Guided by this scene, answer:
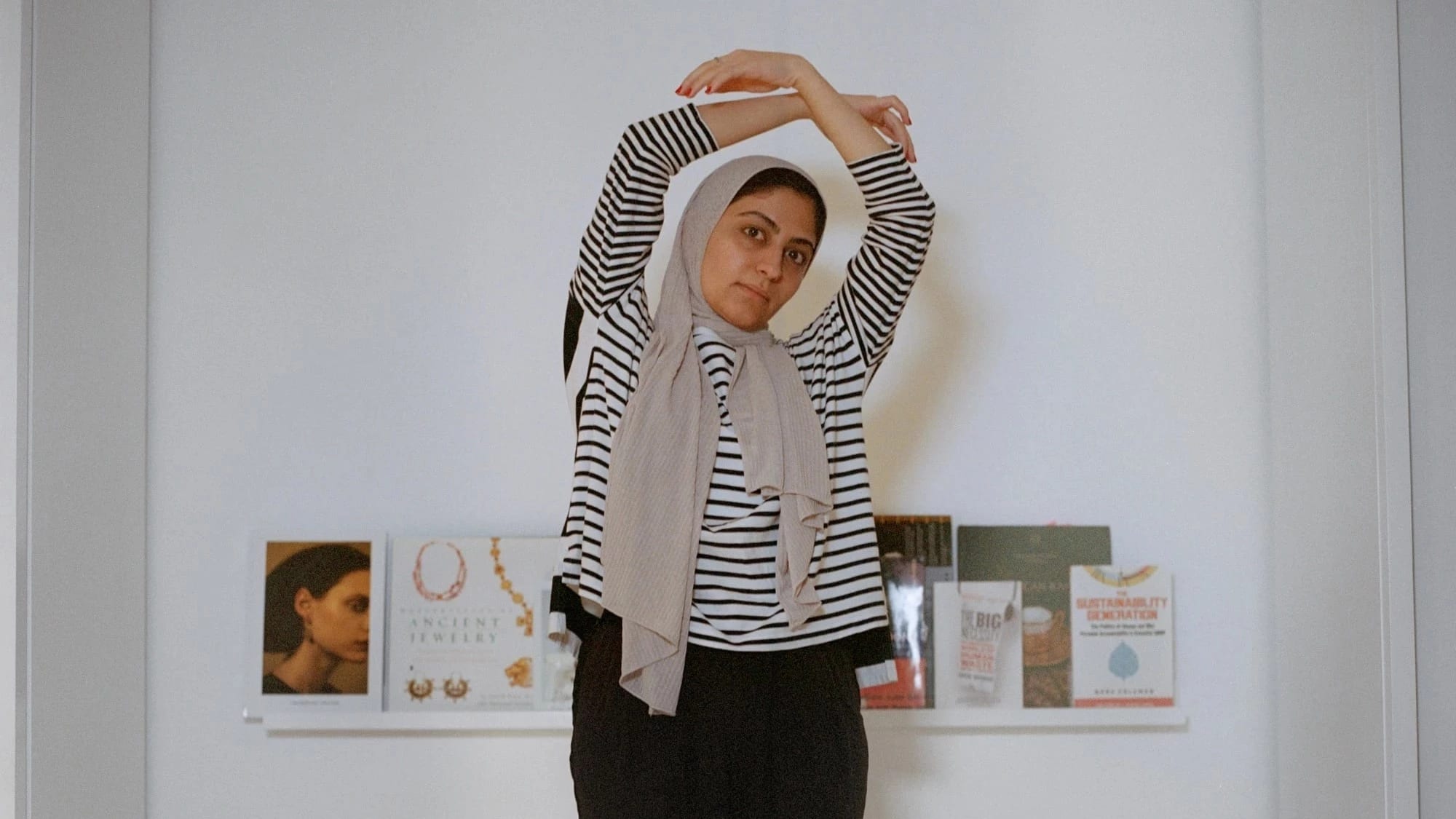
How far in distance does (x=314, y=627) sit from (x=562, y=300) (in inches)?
24.6

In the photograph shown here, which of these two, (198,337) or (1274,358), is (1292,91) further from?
(198,337)

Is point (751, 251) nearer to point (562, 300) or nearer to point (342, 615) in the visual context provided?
point (562, 300)

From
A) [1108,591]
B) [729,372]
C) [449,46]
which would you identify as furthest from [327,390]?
[1108,591]

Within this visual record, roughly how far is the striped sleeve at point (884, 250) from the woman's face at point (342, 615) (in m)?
0.92

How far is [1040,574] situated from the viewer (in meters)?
1.87

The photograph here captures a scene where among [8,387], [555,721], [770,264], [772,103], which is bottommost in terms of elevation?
[555,721]

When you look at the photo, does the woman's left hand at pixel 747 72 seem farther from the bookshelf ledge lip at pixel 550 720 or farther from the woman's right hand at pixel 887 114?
the bookshelf ledge lip at pixel 550 720

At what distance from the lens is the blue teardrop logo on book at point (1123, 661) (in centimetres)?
186

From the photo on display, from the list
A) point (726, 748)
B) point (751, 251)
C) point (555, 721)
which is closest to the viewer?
point (726, 748)

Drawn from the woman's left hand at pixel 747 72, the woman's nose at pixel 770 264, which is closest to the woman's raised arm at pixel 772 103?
the woman's left hand at pixel 747 72

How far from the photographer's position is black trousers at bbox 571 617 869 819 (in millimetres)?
1174

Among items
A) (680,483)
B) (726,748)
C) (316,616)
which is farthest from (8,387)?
(726,748)

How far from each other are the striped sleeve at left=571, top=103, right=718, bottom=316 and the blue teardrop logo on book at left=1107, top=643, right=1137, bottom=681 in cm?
102

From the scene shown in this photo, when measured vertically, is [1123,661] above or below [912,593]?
below
